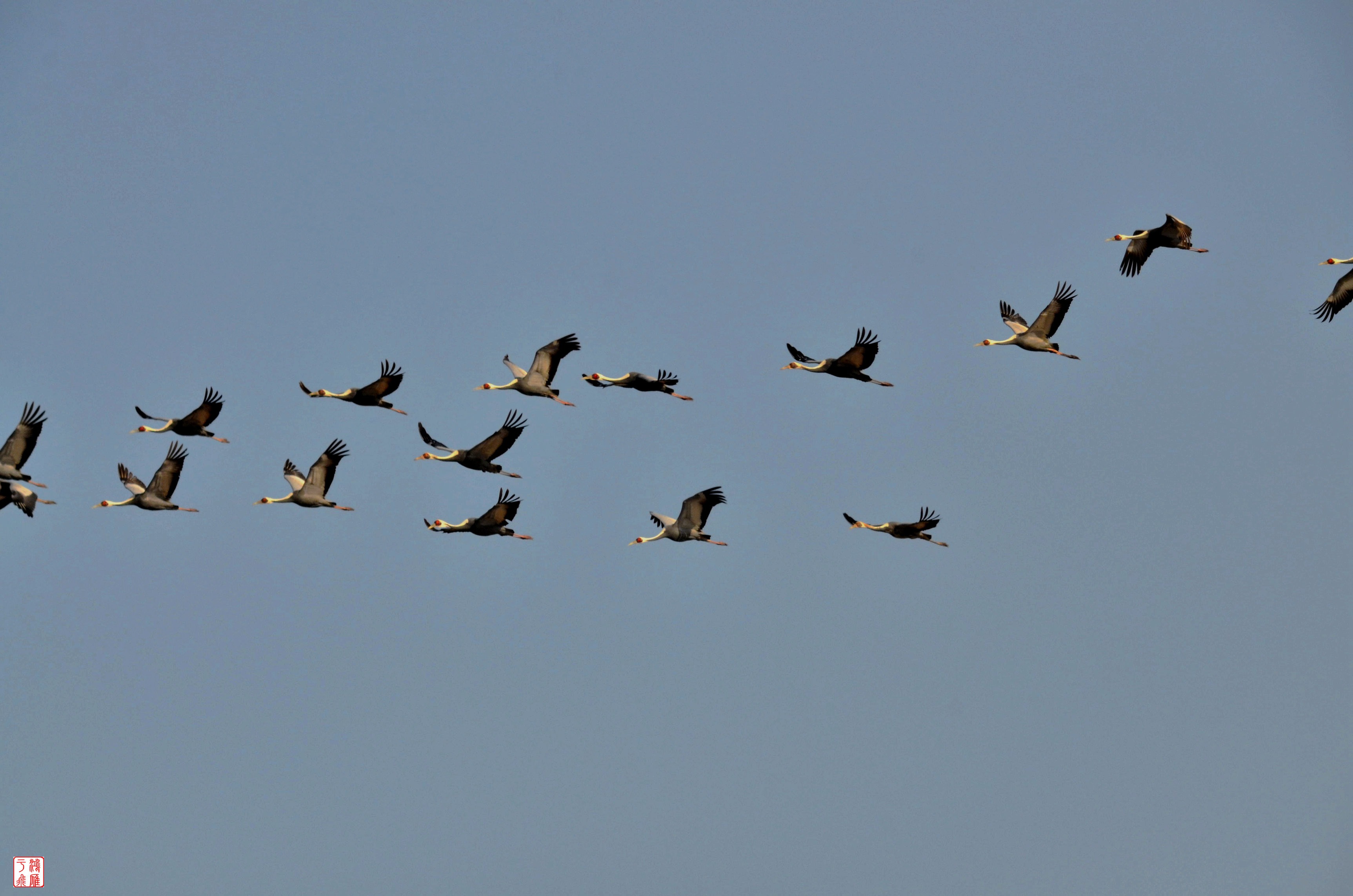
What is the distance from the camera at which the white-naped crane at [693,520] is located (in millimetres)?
49812

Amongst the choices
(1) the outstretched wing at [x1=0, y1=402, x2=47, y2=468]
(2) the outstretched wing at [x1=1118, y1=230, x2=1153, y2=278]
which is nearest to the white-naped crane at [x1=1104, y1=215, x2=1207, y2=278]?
(2) the outstretched wing at [x1=1118, y1=230, x2=1153, y2=278]

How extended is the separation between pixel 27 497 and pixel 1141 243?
30656 millimetres

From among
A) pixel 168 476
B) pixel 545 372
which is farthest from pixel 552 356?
pixel 168 476

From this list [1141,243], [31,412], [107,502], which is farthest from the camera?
[107,502]

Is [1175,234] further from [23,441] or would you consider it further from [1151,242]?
[23,441]

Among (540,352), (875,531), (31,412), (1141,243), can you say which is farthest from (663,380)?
(31,412)

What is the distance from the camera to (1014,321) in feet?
167

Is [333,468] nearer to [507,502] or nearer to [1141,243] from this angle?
[507,502]

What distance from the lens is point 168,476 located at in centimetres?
5312

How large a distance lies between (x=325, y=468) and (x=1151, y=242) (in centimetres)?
2188

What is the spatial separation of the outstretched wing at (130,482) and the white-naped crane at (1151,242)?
2692 cm

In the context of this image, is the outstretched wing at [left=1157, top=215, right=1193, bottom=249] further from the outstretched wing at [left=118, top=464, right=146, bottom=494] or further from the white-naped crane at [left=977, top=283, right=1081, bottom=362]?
the outstretched wing at [left=118, top=464, right=146, bottom=494]

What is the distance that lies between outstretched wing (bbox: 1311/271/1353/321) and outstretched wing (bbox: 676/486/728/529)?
624 inches

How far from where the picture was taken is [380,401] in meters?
52.2
